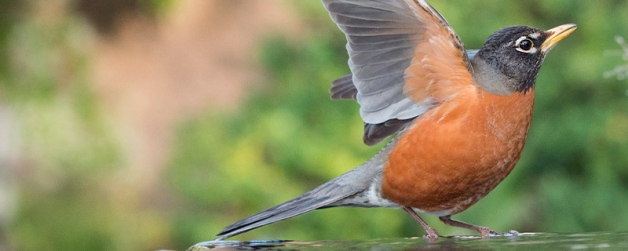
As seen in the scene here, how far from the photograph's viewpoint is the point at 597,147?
563 cm

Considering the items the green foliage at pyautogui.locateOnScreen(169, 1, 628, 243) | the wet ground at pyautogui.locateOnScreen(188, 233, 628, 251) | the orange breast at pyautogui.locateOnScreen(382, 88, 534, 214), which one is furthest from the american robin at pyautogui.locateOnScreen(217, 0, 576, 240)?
the green foliage at pyautogui.locateOnScreen(169, 1, 628, 243)

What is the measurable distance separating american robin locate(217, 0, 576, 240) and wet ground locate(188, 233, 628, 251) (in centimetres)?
26

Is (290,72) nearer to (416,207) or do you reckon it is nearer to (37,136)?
(37,136)

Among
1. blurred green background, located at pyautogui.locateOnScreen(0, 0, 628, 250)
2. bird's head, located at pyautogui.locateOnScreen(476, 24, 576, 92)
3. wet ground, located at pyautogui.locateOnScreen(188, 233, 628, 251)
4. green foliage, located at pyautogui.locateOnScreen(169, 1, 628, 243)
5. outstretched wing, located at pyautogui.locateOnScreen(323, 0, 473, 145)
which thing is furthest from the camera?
blurred green background, located at pyautogui.locateOnScreen(0, 0, 628, 250)

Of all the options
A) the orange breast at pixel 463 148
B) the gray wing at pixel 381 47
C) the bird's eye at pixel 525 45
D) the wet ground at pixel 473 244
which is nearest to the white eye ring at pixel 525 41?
the bird's eye at pixel 525 45

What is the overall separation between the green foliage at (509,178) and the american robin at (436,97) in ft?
7.41

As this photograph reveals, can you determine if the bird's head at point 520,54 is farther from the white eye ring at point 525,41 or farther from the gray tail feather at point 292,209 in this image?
the gray tail feather at point 292,209

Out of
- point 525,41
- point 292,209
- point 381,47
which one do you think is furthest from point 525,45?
point 292,209

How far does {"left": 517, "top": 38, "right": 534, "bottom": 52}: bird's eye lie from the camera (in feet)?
9.86

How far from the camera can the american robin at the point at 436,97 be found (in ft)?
9.60

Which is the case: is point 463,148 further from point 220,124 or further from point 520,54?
point 220,124

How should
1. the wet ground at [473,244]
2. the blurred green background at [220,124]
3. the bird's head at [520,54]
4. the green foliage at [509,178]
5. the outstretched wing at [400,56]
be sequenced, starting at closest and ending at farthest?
the wet ground at [473,244]
the outstretched wing at [400,56]
the bird's head at [520,54]
the green foliage at [509,178]
the blurred green background at [220,124]

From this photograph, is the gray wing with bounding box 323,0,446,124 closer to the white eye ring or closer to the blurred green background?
the white eye ring

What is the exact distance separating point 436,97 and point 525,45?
345 mm
